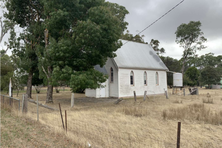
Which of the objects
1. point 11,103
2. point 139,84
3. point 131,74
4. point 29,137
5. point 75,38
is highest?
point 75,38

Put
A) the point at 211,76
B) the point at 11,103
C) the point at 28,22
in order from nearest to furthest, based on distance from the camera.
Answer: the point at 11,103 → the point at 28,22 → the point at 211,76

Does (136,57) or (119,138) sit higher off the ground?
(136,57)

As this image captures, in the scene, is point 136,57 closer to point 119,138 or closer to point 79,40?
point 79,40

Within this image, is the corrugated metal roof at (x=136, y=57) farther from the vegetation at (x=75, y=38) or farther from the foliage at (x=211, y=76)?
the foliage at (x=211, y=76)

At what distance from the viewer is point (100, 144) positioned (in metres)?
5.20

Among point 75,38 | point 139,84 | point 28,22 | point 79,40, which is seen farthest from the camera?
point 139,84

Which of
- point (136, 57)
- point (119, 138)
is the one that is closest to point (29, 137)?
point (119, 138)

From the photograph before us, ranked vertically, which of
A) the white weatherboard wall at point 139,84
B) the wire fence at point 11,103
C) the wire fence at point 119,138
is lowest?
the wire fence at point 119,138

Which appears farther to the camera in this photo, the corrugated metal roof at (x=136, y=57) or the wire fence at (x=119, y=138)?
the corrugated metal roof at (x=136, y=57)

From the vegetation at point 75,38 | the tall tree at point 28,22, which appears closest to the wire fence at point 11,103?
the vegetation at point 75,38

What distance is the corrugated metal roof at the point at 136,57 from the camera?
21.7 meters

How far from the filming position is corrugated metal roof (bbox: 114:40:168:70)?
2166cm

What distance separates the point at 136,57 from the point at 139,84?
13.6 feet

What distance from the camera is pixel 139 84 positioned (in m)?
22.6
